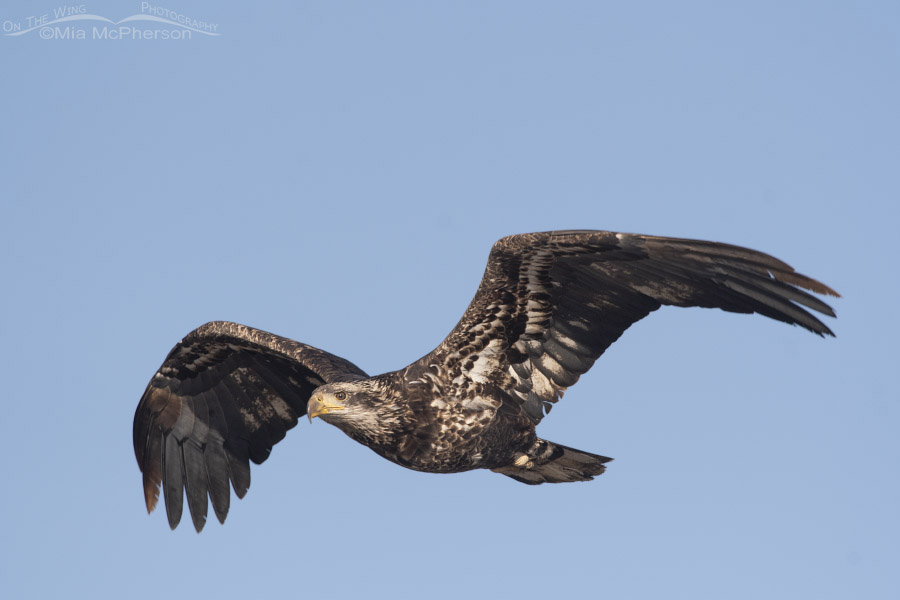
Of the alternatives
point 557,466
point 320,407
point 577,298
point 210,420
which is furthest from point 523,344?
point 210,420

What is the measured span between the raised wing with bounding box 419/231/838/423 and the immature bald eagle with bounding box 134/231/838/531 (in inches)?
0.5

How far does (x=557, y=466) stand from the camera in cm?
1305

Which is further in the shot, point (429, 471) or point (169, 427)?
point (169, 427)

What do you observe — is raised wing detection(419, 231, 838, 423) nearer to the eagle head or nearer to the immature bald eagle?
the immature bald eagle

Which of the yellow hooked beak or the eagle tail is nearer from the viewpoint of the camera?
the yellow hooked beak

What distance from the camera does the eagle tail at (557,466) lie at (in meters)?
12.9

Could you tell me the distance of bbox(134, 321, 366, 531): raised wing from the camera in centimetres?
1454

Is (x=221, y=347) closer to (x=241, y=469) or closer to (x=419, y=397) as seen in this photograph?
(x=241, y=469)

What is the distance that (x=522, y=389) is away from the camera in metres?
12.5

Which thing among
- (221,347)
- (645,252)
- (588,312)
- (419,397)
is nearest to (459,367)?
(419,397)

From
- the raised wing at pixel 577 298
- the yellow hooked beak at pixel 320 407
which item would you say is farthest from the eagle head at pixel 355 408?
the raised wing at pixel 577 298

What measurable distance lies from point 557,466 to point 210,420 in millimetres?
4481

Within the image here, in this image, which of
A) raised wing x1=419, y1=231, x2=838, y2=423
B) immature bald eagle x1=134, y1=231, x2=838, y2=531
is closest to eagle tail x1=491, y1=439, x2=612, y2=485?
immature bald eagle x1=134, y1=231, x2=838, y2=531

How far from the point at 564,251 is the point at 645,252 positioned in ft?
2.50
